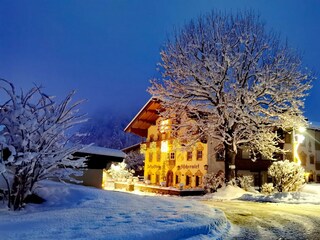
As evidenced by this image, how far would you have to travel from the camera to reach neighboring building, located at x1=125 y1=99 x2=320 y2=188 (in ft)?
107

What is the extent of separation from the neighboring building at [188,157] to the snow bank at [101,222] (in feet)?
60.6

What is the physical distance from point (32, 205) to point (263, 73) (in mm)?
19668

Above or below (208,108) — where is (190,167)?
below

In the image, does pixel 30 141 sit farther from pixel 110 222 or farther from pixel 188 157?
pixel 188 157

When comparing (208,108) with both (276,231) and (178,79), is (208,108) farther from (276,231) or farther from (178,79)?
(276,231)

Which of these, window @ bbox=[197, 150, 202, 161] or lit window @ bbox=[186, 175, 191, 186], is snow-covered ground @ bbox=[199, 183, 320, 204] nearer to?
window @ bbox=[197, 150, 202, 161]

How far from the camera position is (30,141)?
27.8ft

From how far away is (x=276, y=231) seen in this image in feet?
27.9

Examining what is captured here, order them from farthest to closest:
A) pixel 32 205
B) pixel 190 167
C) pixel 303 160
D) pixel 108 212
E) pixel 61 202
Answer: pixel 303 160, pixel 190 167, pixel 61 202, pixel 32 205, pixel 108 212

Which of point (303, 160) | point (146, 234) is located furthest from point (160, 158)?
point (146, 234)

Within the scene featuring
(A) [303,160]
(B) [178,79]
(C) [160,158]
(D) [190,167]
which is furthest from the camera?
(A) [303,160]

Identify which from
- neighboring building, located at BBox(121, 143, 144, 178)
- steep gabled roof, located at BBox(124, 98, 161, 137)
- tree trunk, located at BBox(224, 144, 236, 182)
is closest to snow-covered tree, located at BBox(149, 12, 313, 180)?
tree trunk, located at BBox(224, 144, 236, 182)

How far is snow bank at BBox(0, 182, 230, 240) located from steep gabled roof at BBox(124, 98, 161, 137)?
93.2 ft

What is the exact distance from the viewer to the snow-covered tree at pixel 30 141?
8359 mm
